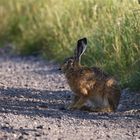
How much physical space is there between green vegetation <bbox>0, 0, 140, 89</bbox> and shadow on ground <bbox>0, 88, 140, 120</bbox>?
A: 997 mm

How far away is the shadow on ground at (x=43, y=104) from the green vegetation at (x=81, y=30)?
39.2 inches

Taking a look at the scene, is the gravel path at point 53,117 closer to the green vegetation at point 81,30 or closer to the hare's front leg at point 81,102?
the hare's front leg at point 81,102

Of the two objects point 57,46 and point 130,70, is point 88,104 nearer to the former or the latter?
point 130,70

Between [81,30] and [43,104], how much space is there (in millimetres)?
4041

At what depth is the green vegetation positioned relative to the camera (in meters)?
10.3

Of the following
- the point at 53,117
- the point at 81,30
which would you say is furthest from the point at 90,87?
the point at 81,30

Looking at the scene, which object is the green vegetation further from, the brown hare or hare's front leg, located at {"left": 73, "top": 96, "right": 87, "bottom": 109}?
hare's front leg, located at {"left": 73, "top": 96, "right": 87, "bottom": 109}

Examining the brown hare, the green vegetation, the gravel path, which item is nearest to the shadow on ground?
the gravel path

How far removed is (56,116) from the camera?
7949 mm

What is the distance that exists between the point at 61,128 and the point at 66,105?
1.35 meters

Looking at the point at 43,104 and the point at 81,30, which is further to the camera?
the point at 81,30

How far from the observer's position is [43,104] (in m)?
8.78

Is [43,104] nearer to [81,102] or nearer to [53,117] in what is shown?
[81,102]

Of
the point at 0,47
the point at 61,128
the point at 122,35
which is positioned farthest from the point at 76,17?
the point at 61,128
